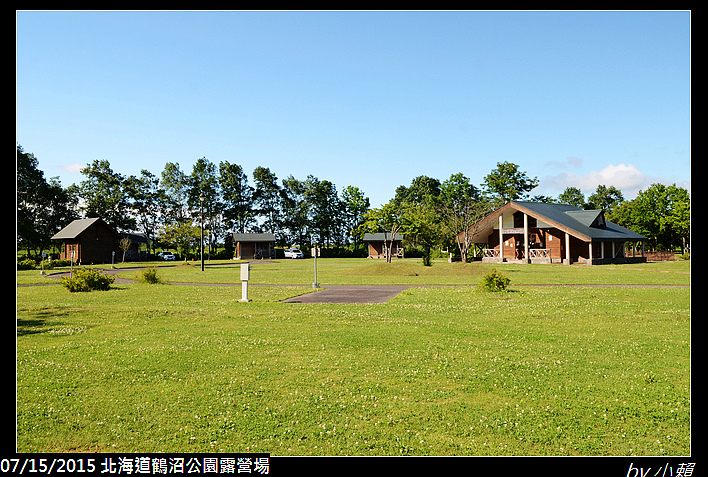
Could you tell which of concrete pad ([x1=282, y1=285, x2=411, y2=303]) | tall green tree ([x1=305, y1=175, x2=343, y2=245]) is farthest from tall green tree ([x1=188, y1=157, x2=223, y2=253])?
concrete pad ([x1=282, y1=285, x2=411, y2=303])

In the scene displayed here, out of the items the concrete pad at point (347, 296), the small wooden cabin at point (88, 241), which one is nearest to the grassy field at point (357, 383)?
the concrete pad at point (347, 296)

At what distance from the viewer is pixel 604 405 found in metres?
6.55

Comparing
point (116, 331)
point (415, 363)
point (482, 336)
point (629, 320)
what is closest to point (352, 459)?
point (415, 363)

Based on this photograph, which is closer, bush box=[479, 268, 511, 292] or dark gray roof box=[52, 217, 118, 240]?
bush box=[479, 268, 511, 292]

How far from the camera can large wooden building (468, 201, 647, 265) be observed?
58125 millimetres

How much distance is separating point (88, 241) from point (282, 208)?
148ft

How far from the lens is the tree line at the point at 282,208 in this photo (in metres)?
68.9

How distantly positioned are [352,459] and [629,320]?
13068 mm

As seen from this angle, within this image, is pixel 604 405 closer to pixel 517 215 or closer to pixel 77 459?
pixel 77 459

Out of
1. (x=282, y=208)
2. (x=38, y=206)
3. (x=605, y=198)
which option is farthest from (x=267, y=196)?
(x=605, y=198)

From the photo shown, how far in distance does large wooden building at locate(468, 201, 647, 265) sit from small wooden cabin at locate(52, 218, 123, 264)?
50631 millimetres

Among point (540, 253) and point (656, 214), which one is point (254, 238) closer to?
point (540, 253)

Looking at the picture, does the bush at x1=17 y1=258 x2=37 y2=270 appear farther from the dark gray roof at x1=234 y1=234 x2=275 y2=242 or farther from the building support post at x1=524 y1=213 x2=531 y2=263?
the building support post at x1=524 y1=213 x2=531 y2=263

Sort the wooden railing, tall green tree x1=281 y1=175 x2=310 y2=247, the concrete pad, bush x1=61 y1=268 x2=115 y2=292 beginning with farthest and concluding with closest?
tall green tree x1=281 y1=175 x2=310 y2=247
the wooden railing
bush x1=61 y1=268 x2=115 y2=292
the concrete pad
